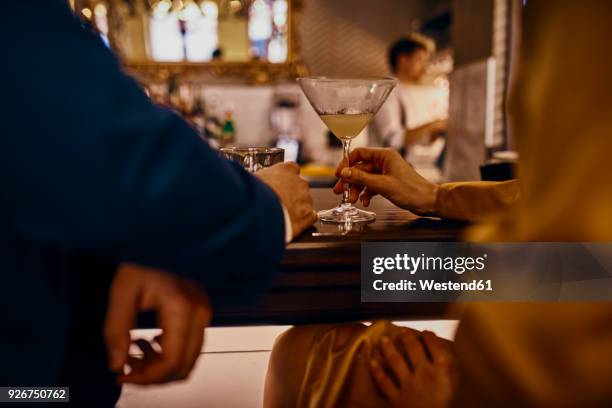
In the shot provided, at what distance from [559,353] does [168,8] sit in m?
5.20

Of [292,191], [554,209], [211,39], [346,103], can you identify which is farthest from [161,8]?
[554,209]

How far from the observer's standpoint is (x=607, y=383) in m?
0.52

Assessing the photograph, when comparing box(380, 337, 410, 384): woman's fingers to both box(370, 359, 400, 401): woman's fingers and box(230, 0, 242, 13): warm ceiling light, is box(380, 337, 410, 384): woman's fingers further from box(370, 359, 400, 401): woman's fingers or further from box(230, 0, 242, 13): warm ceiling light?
box(230, 0, 242, 13): warm ceiling light

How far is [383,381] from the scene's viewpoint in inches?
30.5

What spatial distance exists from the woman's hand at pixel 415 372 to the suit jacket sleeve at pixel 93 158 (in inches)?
14.7

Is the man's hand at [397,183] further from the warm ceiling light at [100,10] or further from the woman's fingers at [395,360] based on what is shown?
the warm ceiling light at [100,10]

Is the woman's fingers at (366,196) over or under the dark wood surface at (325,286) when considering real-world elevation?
over

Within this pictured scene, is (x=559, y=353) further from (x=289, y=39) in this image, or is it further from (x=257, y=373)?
(x=289, y=39)

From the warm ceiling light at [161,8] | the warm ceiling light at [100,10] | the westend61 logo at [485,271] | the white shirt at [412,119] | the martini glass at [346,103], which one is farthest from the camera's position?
the warm ceiling light at [100,10]

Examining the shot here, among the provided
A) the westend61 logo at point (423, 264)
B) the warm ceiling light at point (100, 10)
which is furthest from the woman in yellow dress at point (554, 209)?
the warm ceiling light at point (100, 10)

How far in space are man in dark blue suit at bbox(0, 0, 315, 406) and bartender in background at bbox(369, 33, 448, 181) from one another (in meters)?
3.48

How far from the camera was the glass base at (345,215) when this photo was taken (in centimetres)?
102

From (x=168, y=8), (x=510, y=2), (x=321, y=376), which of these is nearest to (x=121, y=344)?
(x=321, y=376)

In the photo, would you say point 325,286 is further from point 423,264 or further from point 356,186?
point 356,186
